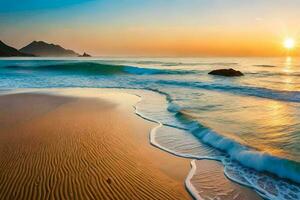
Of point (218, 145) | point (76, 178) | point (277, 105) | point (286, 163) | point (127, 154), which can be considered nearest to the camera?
point (76, 178)

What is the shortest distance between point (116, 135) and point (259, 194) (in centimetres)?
412

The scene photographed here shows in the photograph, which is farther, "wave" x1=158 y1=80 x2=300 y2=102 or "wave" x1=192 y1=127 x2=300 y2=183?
"wave" x1=158 y1=80 x2=300 y2=102

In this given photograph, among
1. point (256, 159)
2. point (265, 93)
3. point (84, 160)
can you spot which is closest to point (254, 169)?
point (256, 159)

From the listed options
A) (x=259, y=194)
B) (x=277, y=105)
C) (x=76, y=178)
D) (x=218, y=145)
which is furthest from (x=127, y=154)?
(x=277, y=105)

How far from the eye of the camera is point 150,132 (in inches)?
328

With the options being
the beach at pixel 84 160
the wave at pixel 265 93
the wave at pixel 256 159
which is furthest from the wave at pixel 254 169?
the wave at pixel 265 93

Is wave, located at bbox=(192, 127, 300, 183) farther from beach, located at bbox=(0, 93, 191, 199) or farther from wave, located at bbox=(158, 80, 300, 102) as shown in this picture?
wave, located at bbox=(158, 80, 300, 102)

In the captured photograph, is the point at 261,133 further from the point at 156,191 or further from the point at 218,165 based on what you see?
the point at 156,191

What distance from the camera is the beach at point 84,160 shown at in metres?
4.66

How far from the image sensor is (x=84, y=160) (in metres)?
5.98

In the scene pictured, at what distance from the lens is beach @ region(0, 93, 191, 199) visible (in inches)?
184

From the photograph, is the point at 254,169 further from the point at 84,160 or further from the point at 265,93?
the point at 265,93

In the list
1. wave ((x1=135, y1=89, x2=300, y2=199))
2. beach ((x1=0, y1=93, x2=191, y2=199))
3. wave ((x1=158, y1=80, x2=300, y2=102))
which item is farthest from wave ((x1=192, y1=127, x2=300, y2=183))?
wave ((x1=158, y1=80, x2=300, y2=102))

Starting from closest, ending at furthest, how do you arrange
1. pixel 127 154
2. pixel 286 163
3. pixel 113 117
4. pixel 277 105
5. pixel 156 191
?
pixel 156 191 → pixel 286 163 → pixel 127 154 → pixel 113 117 → pixel 277 105
